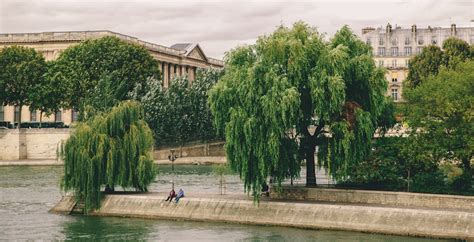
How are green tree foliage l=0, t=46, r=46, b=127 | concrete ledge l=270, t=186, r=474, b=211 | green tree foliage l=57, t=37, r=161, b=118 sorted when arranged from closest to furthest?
1. concrete ledge l=270, t=186, r=474, b=211
2. green tree foliage l=0, t=46, r=46, b=127
3. green tree foliage l=57, t=37, r=161, b=118

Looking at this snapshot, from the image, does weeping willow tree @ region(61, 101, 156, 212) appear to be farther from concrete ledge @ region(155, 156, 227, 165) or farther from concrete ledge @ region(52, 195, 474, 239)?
concrete ledge @ region(155, 156, 227, 165)

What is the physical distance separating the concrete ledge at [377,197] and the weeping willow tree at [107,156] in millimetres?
7771

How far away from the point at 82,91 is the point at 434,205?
214ft

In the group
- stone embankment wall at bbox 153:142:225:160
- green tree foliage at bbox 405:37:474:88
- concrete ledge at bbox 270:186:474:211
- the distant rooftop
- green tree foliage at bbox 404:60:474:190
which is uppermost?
the distant rooftop

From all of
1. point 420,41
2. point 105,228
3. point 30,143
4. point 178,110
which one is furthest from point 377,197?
point 420,41

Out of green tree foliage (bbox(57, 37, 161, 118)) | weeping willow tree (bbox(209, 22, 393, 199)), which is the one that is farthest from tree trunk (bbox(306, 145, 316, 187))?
green tree foliage (bbox(57, 37, 161, 118))

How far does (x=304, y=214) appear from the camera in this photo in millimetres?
43719

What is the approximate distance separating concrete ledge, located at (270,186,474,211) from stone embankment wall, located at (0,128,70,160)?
61173 mm

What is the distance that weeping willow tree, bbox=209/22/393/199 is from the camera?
44.5 m

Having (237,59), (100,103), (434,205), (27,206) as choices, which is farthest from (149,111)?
(434,205)

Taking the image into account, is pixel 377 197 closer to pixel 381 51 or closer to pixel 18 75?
pixel 18 75

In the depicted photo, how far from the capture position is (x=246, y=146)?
148 ft

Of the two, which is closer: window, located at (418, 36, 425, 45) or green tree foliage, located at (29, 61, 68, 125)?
green tree foliage, located at (29, 61, 68, 125)

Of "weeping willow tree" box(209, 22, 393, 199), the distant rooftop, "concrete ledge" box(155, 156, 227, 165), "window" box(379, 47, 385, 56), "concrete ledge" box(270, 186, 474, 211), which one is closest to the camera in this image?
"concrete ledge" box(270, 186, 474, 211)
